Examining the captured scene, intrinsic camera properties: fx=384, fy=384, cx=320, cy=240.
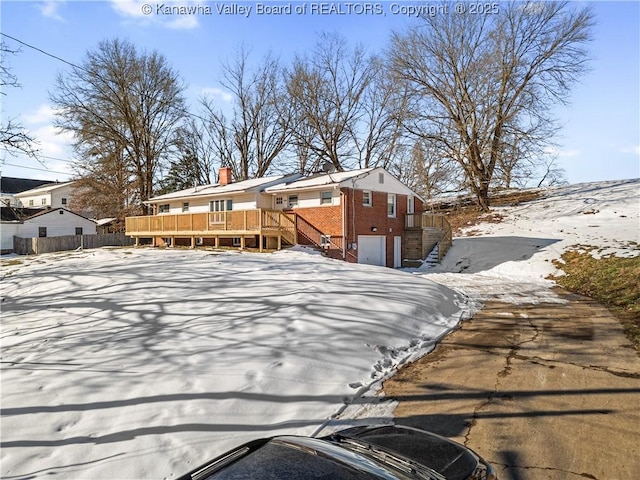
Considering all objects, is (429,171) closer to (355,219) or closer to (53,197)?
(355,219)

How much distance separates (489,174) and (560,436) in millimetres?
29319

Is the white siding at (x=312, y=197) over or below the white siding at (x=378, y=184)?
below

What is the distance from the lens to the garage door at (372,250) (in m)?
21.0

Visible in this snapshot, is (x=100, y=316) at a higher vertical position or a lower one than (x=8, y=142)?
lower

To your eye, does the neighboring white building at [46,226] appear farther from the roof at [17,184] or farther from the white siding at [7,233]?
the roof at [17,184]

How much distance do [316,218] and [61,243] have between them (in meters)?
22.1

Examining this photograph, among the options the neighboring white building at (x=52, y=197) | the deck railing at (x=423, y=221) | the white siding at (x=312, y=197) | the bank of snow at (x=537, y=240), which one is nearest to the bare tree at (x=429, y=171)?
the bank of snow at (x=537, y=240)

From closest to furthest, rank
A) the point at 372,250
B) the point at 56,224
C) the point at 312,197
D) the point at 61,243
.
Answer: the point at 312,197, the point at 372,250, the point at 61,243, the point at 56,224

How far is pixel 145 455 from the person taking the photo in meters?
3.65

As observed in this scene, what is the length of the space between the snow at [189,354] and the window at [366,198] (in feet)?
28.6

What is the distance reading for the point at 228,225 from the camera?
21.5 metres

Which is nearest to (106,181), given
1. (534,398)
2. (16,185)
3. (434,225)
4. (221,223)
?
(221,223)

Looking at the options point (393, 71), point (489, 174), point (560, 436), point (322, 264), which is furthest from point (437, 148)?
point (560, 436)

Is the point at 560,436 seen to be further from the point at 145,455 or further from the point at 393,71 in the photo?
the point at 393,71
